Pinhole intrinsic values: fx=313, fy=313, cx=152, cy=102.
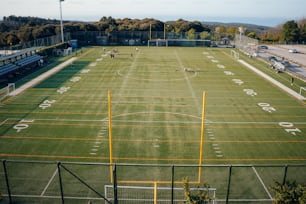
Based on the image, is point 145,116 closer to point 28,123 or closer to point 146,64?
point 28,123

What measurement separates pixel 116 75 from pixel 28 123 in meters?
13.9

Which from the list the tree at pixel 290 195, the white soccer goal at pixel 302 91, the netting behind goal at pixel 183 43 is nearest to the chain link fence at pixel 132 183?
the tree at pixel 290 195

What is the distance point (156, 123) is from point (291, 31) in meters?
62.2

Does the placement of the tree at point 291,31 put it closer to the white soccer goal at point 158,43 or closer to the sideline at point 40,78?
the white soccer goal at point 158,43

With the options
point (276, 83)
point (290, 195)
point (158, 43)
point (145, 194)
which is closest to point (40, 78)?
point (145, 194)

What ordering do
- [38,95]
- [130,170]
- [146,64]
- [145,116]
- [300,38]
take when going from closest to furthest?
1. [130,170]
2. [145,116]
3. [38,95]
4. [146,64]
5. [300,38]

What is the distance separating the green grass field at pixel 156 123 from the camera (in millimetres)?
14828

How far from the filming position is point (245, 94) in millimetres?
25375

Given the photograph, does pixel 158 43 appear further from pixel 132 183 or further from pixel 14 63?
pixel 132 183

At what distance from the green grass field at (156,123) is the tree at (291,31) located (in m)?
45.8

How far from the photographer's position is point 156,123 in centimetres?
1902

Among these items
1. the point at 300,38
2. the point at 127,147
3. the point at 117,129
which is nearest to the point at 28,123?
the point at 117,129

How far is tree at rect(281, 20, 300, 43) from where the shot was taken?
70.0m

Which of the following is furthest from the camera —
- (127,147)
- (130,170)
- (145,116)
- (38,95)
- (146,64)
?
(146,64)
